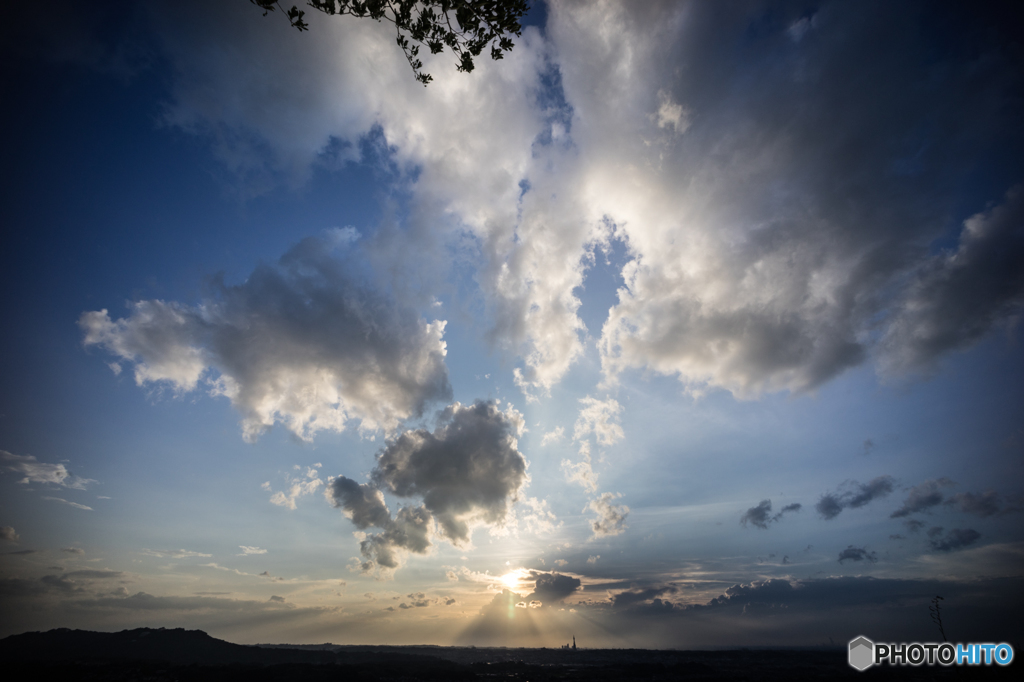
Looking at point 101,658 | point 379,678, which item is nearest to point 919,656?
point 379,678

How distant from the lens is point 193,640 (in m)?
81.2

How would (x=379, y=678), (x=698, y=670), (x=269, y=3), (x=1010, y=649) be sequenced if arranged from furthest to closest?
(x=698, y=670)
(x=379, y=678)
(x=1010, y=649)
(x=269, y=3)

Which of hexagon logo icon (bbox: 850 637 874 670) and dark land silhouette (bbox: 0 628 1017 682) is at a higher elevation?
hexagon logo icon (bbox: 850 637 874 670)

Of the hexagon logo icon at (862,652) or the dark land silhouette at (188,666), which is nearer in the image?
the hexagon logo icon at (862,652)

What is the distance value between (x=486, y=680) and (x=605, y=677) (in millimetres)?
24697

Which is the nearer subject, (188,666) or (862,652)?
(862,652)

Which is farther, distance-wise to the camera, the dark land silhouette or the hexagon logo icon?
the dark land silhouette

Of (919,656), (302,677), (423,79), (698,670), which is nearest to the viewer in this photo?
(423,79)

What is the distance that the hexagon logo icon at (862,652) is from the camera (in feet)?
77.5

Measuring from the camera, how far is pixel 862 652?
2475 centimetres

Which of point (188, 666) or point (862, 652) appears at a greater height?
point (862, 652)

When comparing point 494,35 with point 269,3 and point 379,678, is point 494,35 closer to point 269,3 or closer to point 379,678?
point 269,3

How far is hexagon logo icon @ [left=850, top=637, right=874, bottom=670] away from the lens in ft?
77.5

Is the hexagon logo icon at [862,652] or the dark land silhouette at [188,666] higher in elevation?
the hexagon logo icon at [862,652]
